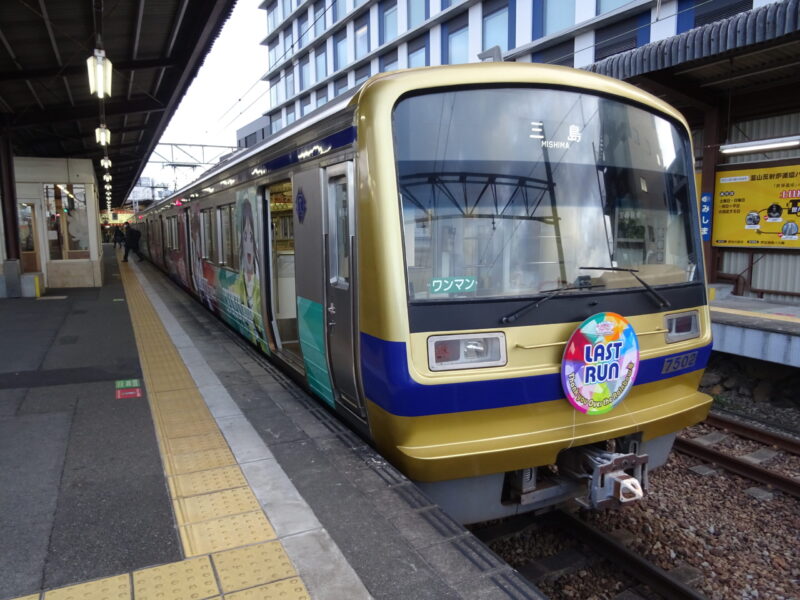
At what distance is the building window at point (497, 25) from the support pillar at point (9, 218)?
14.6 metres

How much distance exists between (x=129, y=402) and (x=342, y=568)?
3.24 m

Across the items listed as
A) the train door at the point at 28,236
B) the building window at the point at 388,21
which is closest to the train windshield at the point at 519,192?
the train door at the point at 28,236

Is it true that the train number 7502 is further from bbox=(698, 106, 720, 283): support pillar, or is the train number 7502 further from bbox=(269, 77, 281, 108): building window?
bbox=(269, 77, 281, 108): building window

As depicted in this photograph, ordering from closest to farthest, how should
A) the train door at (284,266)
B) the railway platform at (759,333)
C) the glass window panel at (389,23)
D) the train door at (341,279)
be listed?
the train door at (341,279), the train door at (284,266), the railway platform at (759,333), the glass window panel at (389,23)

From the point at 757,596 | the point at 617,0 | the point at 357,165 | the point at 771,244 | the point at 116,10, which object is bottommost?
the point at 757,596

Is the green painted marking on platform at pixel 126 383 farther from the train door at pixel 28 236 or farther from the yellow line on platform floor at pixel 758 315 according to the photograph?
the train door at pixel 28 236

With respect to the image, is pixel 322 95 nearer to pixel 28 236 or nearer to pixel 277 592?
pixel 28 236

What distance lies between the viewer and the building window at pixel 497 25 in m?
19.6

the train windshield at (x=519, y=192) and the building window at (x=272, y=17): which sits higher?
the building window at (x=272, y=17)

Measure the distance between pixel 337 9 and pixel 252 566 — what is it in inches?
1429

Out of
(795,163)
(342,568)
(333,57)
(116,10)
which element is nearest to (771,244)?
(795,163)

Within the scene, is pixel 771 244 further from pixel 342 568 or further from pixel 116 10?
pixel 116 10

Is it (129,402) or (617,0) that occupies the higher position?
(617,0)

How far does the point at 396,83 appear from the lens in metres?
3.07
